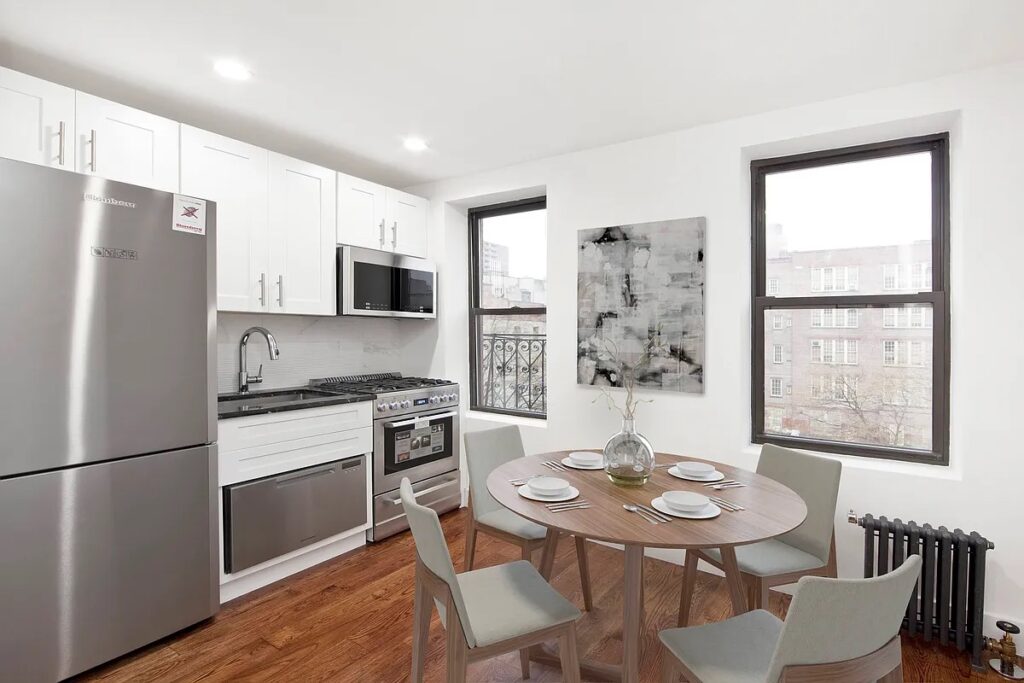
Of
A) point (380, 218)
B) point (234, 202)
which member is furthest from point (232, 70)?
point (380, 218)

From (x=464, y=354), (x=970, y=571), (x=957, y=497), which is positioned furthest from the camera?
(x=464, y=354)

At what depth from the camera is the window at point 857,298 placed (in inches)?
102

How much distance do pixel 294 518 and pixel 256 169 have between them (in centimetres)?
200

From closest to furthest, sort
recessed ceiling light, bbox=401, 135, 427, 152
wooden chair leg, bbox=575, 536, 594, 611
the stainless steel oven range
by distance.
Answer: wooden chair leg, bbox=575, 536, 594, 611 → recessed ceiling light, bbox=401, 135, 427, 152 → the stainless steel oven range

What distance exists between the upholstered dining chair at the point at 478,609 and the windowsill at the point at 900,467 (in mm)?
1820

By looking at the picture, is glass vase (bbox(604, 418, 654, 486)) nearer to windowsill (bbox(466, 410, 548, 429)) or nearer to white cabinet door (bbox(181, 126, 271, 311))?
windowsill (bbox(466, 410, 548, 429))

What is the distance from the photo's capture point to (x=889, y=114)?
8.07 feet

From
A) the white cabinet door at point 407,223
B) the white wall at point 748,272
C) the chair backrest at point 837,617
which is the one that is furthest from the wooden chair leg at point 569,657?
the white cabinet door at point 407,223

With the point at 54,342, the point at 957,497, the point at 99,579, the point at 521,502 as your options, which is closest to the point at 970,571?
the point at 957,497

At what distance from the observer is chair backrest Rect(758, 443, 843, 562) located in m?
2.05

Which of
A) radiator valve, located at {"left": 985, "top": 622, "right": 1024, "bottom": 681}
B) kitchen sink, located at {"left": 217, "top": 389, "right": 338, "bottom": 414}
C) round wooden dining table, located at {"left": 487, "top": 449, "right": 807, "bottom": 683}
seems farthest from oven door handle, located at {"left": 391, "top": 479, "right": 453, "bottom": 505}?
radiator valve, located at {"left": 985, "top": 622, "right": 1024, "bottom": 681}

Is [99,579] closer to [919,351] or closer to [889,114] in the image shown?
[919,351]

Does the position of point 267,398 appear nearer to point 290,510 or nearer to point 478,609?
point 290,510

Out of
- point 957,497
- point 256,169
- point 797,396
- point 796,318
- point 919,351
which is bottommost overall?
point 957,497
